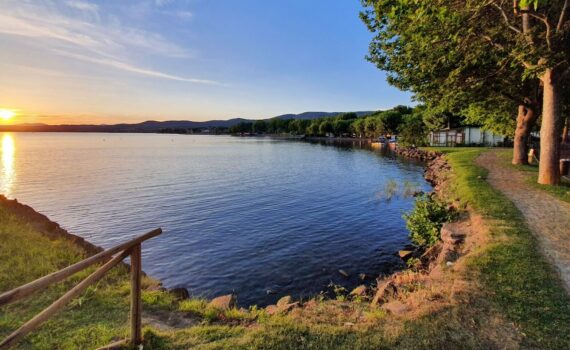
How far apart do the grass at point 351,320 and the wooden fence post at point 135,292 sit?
0.90ft

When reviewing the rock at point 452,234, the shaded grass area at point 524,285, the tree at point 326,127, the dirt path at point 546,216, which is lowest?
the rock at point 452,234

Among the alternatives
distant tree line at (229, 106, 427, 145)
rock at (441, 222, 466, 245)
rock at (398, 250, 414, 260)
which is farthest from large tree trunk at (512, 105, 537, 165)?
distant tree line at (229, 106, 427, 145)

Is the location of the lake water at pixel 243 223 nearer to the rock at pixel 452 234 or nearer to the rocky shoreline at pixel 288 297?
the rocky shoreline at pixel 288 297

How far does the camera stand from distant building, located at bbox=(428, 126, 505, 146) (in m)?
66.6

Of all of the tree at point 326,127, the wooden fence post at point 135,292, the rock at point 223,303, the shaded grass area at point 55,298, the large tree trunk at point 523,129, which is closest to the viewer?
the wooden fence post at point 135,292

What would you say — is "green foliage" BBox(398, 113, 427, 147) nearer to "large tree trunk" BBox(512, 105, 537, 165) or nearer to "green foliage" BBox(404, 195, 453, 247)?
"large tree trunk" BBox(512, 105, 537, 165)

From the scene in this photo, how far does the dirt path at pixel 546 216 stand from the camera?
8.82 m

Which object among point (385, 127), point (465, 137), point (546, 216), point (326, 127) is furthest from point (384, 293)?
point (326, 127)

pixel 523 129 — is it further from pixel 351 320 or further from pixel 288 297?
pixel 351 320

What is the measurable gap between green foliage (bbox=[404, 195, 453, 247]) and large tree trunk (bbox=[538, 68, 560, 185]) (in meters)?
6.32

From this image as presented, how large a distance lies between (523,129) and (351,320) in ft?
84.3

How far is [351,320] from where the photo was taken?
6668 mm

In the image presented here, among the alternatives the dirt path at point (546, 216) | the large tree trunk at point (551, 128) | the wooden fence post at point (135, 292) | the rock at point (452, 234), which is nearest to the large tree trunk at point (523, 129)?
the dirt path at point (546, 216)

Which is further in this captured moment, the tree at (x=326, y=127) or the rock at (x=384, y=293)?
the tree at (x=326, y=127)
